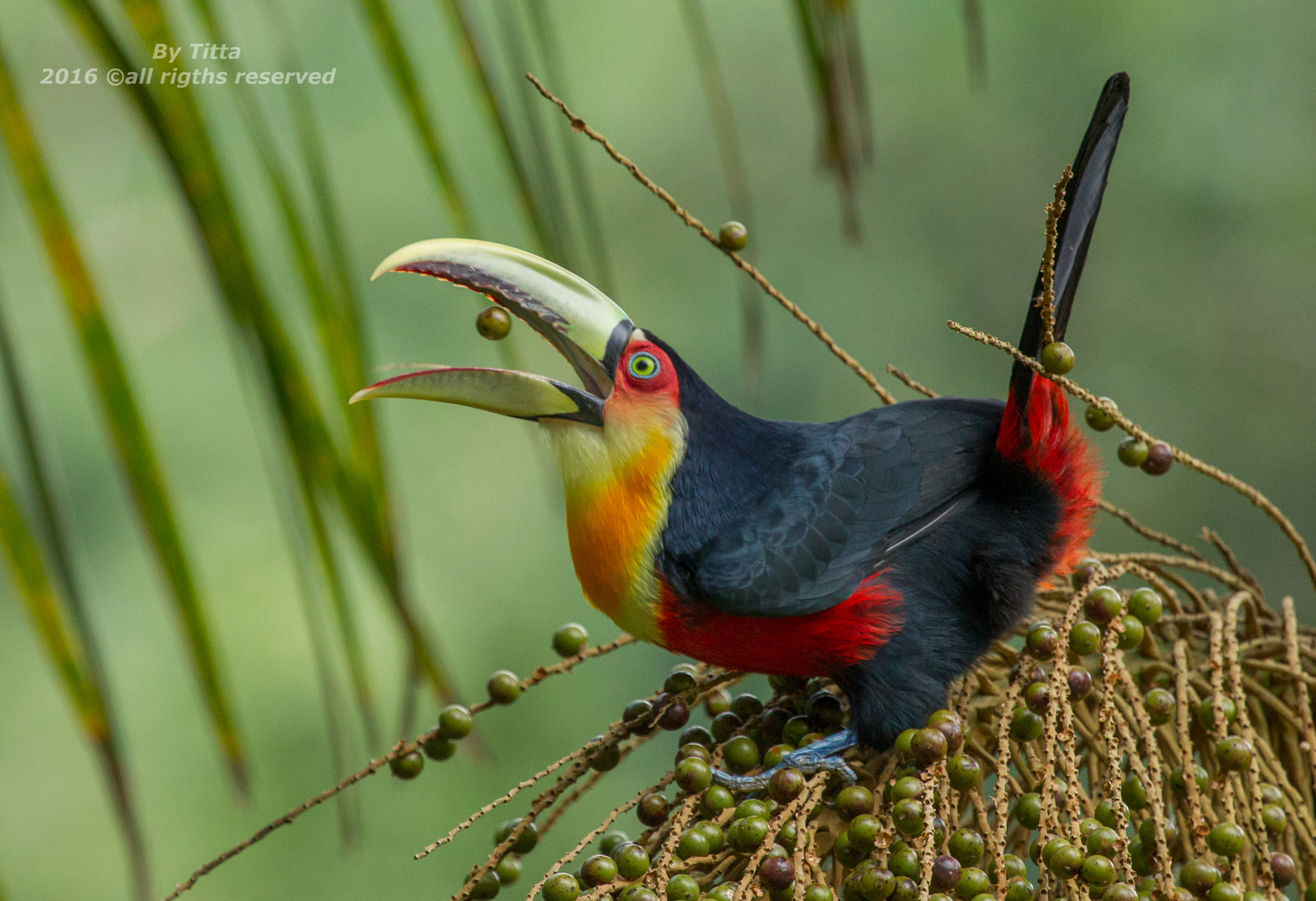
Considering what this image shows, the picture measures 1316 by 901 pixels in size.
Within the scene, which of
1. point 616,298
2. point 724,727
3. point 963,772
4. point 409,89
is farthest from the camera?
point 616,298

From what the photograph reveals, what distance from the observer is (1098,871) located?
0.54 meters

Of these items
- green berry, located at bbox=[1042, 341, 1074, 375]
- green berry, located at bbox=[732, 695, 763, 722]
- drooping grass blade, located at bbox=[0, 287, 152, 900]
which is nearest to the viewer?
drooping grass blade, located at bbox=[0, 287, 152, 900]

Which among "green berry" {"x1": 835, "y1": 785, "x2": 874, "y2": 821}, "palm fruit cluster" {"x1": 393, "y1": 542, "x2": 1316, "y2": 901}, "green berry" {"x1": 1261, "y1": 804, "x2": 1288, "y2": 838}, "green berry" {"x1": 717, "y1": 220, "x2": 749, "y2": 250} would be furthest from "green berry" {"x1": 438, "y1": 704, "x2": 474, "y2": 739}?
"green berry" {"x1": 1261, "y1": 804, "x2": 1288, "y2": 838}

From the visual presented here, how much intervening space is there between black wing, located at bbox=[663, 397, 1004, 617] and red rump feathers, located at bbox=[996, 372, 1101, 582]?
1.1 inches

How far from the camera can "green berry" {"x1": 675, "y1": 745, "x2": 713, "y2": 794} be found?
1.98ft

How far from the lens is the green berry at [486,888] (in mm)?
601

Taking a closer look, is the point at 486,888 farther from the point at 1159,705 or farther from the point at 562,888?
the point at 1159,705

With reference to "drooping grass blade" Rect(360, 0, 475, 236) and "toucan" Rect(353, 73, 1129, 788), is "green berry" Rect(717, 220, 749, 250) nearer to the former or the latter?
"toucan" Rect(353, 73, 1129, 788)

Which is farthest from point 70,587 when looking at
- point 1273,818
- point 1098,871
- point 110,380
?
point 1273,818

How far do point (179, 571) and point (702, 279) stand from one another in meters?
2.61

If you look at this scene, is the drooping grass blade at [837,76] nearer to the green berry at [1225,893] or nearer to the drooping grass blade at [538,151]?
the drooping grass blade at [538,151]

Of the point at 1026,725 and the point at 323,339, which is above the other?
the point at 323,339

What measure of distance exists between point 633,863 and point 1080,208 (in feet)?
1.55

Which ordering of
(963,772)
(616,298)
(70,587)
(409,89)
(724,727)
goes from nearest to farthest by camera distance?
(70,587) < (409,89) < (963,772) < (724,727) < (616,298)
